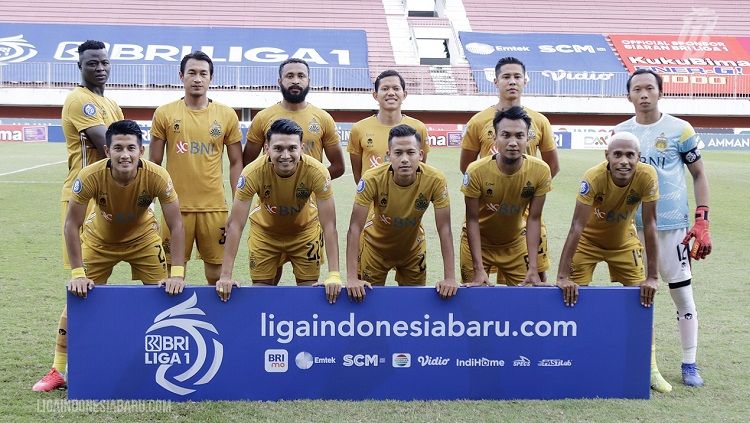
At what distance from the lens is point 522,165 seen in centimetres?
515

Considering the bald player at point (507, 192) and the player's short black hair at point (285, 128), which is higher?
the player's short black hair at point (285, 128)

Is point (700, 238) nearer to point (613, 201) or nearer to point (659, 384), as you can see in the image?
point (613, 201)

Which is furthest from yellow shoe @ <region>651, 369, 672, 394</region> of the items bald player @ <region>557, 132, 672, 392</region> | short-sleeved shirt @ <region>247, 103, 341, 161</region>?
short-sleeved shirt @ <region>247, 103, 341, 161</region>

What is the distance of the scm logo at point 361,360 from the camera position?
4686 millimetres

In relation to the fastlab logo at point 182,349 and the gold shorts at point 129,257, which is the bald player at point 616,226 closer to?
the fastlab logo at point 182,349

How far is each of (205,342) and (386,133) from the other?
2.15 m

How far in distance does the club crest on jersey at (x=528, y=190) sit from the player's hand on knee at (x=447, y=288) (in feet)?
2.88

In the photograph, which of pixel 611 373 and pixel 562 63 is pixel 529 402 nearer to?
pixel 611 373

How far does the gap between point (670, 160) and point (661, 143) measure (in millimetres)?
120

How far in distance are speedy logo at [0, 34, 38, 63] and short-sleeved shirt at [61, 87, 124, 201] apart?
31.6m

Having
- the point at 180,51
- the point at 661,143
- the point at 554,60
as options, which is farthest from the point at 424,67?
the point at 661,143

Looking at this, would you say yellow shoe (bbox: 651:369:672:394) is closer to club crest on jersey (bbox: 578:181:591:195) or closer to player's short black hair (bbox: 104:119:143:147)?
club crest on jersey (bbox: 578:181:591:195)

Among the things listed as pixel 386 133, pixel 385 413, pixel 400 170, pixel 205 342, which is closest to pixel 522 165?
pixel 400 170

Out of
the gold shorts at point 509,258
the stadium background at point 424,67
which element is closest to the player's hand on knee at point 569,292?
the gold shorts at point 509,258
